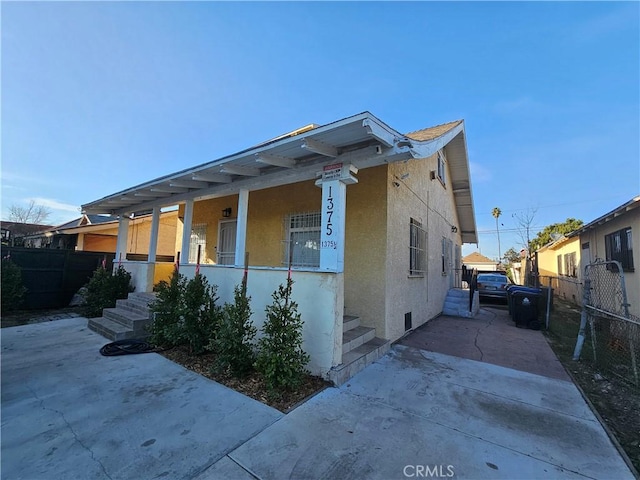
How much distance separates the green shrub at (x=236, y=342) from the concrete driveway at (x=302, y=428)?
1.13 ft

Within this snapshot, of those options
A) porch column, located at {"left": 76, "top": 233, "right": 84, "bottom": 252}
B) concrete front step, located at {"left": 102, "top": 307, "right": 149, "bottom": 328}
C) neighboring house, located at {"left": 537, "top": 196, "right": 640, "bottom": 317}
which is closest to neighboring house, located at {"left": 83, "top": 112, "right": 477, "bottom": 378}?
concrete front step, located at {"left": 102, "top": 307, "right": 149, "bottom": 328}

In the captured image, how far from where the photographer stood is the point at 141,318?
6.13 meters

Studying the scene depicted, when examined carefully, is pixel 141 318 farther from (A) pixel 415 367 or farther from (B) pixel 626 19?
(B) pixel 626 19

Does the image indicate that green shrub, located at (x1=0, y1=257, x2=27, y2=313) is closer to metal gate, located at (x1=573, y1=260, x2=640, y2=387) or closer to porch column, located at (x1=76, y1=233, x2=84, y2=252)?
porch column, located at (x1=76, y1=233, x2=84, y2=252)

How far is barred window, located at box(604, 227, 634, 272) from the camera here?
24.5 feet

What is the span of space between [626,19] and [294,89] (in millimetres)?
7981

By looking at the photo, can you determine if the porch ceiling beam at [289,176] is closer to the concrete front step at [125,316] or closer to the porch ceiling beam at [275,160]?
the porch ceiling beam at [275,160]

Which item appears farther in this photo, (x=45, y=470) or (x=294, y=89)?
(x=294, y=89)

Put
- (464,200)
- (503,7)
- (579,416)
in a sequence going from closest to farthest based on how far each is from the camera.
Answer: (579,416) < (503,7) < (464,200)

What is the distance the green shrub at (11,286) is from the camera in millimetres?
7651

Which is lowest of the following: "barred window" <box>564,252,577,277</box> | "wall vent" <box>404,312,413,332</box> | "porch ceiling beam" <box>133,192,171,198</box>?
"wall vent" <box>404,312,413,332</box>

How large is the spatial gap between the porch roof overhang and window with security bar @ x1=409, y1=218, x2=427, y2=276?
7.25 ft

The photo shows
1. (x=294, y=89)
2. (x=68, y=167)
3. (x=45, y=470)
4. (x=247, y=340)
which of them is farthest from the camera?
(x=68, y=167)

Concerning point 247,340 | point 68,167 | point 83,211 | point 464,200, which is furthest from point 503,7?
point 68,167
